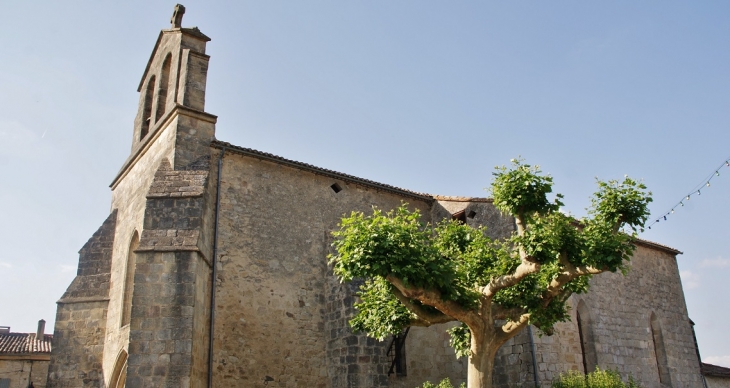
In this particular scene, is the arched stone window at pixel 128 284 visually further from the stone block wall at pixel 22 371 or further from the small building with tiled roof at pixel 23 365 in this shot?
the stone block wall at pixel 22 371

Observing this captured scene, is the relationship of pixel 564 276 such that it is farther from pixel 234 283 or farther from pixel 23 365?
pixel 23 365

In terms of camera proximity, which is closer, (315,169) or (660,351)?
(315,169)

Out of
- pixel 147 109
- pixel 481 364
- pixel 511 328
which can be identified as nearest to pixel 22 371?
pixel 147 109

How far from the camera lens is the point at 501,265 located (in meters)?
10.9

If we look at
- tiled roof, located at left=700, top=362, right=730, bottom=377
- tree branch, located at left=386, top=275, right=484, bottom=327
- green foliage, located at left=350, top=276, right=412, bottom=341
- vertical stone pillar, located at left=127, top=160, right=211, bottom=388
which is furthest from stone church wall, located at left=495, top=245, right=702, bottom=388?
vertical stone pillar, located at left=127, top=160, right=211, bottom=388

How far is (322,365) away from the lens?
13945mm

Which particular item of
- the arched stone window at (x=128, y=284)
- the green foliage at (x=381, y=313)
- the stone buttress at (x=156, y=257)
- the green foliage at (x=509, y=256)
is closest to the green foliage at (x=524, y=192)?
the green foliage at (x=509, y=256)

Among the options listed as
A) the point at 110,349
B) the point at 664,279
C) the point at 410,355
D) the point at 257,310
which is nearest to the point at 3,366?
the point at 110,349

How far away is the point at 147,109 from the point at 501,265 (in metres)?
11.1

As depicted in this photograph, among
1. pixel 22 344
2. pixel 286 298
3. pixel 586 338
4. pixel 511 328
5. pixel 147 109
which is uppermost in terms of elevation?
pixel 147 109

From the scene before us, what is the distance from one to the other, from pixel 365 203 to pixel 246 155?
11.9ft

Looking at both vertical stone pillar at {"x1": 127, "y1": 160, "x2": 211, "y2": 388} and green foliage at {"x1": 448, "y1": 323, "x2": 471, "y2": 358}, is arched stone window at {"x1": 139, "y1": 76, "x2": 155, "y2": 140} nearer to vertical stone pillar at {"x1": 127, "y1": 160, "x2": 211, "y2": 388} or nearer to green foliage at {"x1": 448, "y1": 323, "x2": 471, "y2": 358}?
vertical stone pillar at {"x1": 127, "y1": 160, "x2": 211, "y2": 388}

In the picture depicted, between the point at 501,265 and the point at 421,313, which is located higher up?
the point at 501,265

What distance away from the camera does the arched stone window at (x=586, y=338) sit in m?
15.1
